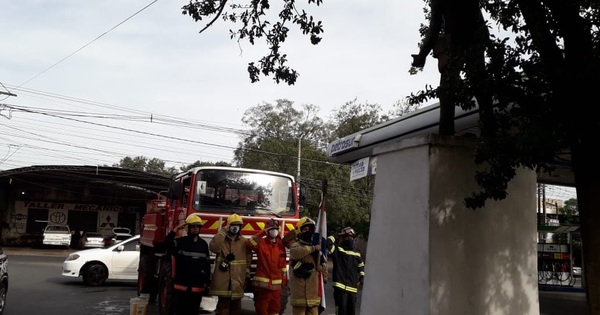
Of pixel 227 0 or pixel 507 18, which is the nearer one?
pixel 507 18

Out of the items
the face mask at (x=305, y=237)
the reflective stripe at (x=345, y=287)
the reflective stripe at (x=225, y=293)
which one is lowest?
the reflective stripe at (x=225, y=293)

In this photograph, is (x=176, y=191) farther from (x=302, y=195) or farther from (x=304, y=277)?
(x=304, y=277)

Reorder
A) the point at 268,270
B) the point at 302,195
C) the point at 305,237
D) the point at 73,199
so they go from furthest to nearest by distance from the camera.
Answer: the point at 73,199 → the point at 302,195 → the point at 268,270 → the point at 305,237

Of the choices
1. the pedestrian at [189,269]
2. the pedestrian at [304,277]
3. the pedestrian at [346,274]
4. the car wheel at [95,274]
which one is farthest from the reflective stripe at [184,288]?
the car wheel at [95,274]

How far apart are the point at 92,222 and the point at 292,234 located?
3773 cm

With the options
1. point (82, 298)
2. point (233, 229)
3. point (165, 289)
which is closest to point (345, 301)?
point (233, 229)

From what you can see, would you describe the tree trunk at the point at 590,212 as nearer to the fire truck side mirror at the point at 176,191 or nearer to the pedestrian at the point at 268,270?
the pedestrian at the point at 268,270

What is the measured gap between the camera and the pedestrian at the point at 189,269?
8.25 m

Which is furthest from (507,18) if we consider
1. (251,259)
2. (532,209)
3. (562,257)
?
(562,257)

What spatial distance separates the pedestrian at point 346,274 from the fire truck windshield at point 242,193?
1.16 meters

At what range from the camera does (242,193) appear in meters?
9.92

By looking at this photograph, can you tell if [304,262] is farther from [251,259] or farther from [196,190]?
[196,190]

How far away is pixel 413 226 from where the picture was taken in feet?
16.0

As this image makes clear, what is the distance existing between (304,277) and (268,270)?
0.66m
